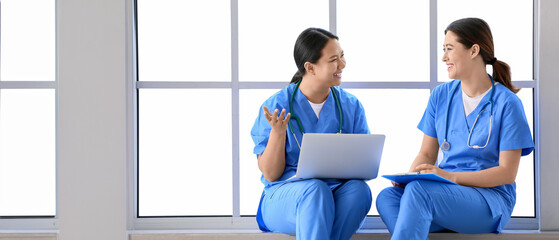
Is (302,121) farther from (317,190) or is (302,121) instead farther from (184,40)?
(184,40)

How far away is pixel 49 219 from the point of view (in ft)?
8.06

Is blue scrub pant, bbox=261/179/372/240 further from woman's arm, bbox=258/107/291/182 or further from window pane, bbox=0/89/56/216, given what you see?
window pane, bbox=0/89/56/216

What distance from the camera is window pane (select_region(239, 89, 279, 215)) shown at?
247cm

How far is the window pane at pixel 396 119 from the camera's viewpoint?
2.46m

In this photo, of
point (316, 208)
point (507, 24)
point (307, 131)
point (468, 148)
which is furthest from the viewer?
point (507, 24)

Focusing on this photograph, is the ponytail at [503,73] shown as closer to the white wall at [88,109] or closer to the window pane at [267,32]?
the window pane at [267,32]

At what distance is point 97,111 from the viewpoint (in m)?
2.31

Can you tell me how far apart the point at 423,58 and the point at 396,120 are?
31 centimetres

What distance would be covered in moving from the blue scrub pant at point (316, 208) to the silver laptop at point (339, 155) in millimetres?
49

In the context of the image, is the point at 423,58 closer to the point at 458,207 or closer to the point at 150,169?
the point at 458,207

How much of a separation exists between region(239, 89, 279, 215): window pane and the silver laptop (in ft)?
1.62

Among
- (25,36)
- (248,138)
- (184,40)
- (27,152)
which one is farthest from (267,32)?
(27,152)

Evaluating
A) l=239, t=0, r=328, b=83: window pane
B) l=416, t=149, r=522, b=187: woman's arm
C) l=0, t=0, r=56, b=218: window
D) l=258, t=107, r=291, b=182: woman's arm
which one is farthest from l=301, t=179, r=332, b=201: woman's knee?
l=0, t=0, r=56, b=218: window

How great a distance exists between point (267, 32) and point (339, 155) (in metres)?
0.78
